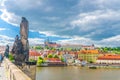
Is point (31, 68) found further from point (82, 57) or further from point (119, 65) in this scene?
point (82, 57)

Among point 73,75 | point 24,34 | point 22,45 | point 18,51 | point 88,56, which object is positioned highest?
point 24,34

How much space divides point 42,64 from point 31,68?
6376cm

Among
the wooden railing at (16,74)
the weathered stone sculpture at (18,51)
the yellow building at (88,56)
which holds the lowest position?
the wooden railing at (16,74)

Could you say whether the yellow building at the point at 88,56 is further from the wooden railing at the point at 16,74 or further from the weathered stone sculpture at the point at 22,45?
the wooden railing at the point at 16,74

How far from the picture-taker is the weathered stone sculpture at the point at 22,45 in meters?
28.3

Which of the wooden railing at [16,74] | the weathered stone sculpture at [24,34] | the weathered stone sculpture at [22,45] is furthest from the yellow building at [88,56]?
the wooden railing at [16,74]

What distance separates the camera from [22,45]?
3238cm

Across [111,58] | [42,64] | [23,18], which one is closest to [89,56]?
[111,58]

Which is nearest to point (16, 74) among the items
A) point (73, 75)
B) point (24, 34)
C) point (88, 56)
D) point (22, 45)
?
point (22, 45)

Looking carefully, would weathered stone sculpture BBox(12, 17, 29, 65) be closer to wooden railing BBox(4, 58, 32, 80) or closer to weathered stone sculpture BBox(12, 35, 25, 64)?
weathered stone sculpture BBox(12, 35, 25, 64)

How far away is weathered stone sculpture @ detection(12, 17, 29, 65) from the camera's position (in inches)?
1116

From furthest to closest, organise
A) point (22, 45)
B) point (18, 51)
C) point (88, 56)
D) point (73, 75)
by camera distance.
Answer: point (88, 56)
point (73, 75)
point (22, 45)
point (18, 51)

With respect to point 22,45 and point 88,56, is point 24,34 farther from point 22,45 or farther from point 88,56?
point 88,56

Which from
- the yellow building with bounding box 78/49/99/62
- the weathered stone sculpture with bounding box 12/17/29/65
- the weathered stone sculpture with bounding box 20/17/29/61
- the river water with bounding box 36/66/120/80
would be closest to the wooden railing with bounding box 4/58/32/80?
the weathered stone sculpture with bounding box 12/17/29/65
